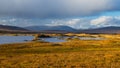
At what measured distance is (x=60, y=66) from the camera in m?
28.5

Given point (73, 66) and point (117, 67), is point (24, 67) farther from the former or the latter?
point (117, 67)

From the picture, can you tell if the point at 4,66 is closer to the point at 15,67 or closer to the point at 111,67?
the point at 15,67

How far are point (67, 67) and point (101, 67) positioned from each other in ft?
12.3

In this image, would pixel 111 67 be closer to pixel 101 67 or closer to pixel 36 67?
pixel 101 67

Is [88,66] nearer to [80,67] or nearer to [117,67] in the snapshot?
[80,67]

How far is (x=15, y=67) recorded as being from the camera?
91.0 ft

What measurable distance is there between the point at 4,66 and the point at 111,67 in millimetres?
11718

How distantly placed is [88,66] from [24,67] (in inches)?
278

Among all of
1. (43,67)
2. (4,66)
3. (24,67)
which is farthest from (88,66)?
A: (4,66)

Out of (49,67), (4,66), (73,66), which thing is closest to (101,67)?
(73,66)

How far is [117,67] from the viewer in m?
27.8

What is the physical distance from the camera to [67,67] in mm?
28000

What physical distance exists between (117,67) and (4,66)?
1233 centimetres

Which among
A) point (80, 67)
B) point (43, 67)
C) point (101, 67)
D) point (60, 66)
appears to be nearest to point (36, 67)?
point (43, 67)
